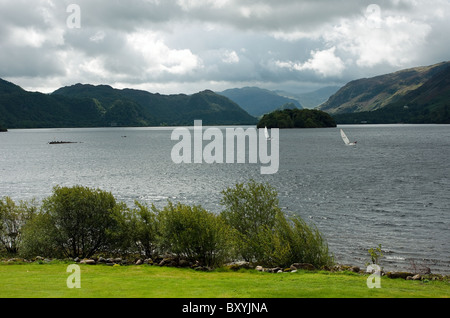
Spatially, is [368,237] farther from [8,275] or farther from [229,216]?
[8,275]

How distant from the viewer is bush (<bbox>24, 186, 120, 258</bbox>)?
3631 cm

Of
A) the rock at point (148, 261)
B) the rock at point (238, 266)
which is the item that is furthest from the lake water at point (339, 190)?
the rock at point (148, 261)

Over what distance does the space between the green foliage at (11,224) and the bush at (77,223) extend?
Answer: 5082 millimetres

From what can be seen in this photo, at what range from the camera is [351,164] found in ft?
398

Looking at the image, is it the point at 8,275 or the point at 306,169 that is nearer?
the point at 8,275

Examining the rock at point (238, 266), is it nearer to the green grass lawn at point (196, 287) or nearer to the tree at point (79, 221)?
the green grass lawn at point (196, 287)

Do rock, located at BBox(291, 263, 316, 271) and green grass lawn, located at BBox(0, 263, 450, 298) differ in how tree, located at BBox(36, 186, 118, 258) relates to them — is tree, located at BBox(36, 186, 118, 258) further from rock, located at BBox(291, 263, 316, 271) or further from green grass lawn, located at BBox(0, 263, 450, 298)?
rock, located at BBox(291, 263, 316, 271)

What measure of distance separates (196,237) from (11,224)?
22100 millimetres

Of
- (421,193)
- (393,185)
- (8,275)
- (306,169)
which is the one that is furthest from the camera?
(306,169)

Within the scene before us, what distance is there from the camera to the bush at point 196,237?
106 ft

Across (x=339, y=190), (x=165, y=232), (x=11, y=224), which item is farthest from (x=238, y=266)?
(x=339, y=190)

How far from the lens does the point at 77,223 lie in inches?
1446
